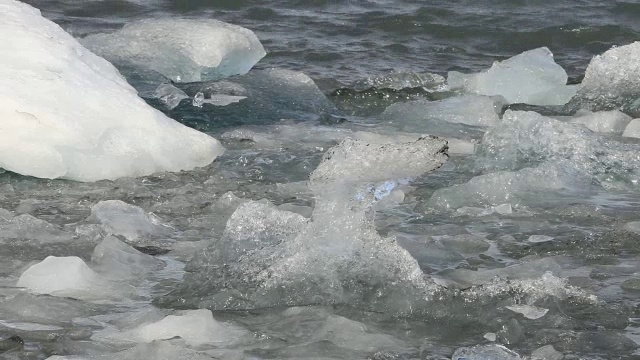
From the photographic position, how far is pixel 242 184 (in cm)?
493

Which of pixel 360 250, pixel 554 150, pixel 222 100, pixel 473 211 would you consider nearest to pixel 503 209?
pixel 473 211

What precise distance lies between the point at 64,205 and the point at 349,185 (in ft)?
4.18

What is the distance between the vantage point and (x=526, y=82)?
6.93 metres

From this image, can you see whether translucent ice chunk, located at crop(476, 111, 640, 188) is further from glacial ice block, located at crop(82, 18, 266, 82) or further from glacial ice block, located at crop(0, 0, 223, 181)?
glacial ice block, located at crop(82, 18, 266, 82)

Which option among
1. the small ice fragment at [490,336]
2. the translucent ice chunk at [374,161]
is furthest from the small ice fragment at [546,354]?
the translucent ice chunk at [374,161]

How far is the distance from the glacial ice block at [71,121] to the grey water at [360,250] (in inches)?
3.3

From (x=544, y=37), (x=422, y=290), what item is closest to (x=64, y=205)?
(x=422, y=290)

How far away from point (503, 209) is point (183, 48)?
2863 millimetres

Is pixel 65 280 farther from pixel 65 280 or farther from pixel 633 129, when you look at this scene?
pixel 633 129

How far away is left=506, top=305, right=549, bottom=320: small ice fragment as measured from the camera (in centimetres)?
333

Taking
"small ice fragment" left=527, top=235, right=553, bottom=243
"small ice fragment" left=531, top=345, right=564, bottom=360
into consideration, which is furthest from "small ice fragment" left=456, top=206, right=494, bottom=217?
"small ice fragment" left=531, top=345, right=564, bottom=360

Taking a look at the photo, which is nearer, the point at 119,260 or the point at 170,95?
the point at 119,260

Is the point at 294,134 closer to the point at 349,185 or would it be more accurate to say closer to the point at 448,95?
the point at 448,95

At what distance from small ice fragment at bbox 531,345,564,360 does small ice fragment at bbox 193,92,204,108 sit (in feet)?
11.8
